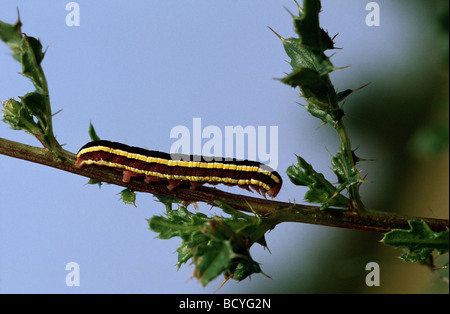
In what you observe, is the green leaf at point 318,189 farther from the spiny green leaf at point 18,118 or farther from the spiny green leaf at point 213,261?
the spiny green leaf at point 18,118

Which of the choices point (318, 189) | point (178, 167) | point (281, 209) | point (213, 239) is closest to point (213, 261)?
point (213, 239)

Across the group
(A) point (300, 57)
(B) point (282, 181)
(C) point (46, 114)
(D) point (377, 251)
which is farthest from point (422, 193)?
(C) point (46, 114)

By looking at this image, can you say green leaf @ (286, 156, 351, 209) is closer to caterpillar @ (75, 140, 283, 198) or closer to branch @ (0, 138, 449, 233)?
branch @ (0, 138, 449, 233)

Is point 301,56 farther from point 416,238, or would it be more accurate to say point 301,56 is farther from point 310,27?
point 416,238

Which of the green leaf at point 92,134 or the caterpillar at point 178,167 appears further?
the green leaf at point 92,134

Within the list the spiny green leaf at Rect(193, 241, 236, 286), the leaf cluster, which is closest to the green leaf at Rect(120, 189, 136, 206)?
the leaf cluster

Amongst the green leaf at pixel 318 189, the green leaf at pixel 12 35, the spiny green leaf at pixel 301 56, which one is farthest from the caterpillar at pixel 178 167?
the spiny green leaf at pixel 301 56
